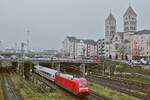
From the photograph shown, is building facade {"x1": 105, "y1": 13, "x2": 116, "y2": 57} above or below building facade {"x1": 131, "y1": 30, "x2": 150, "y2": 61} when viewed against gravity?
above

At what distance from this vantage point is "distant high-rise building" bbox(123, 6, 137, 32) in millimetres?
148712

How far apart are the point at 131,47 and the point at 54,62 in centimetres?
5060

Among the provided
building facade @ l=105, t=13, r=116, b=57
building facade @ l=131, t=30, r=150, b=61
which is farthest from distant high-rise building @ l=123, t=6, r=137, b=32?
building facade @ l=105, t=13, r=116, b=57

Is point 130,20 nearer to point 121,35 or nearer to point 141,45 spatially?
point 121,35

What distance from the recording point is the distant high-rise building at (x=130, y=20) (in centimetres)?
14871

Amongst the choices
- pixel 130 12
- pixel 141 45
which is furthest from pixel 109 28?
pixel 141 45

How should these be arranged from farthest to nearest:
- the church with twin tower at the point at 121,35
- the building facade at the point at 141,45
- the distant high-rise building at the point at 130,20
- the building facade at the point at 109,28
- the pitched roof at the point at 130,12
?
the building facade at the point at 109,28, the pitched roof at the point at 130,12, the church with twin tower at the point at 121,35, the distant high-rise building at the point at 130,20, the building facade at the point at 141,45

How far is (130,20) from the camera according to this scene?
494ft

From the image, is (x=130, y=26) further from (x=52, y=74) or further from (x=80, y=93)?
(x=80, y=93)

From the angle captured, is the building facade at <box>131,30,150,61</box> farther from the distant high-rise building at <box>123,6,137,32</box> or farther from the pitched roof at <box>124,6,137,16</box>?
the pitched roof at <box>124,6,137,16</box>

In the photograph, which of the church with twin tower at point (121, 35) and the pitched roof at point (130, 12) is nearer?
the church with twin tower at point (121, 35)

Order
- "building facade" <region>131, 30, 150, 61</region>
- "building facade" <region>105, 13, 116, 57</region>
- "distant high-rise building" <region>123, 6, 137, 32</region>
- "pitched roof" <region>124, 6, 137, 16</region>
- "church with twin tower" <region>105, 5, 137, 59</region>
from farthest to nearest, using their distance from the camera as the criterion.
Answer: "building facade" <region>105, 13, 116, 57</region>, "pitched roof" <region>124, 6, 137, 16</region>, "church with twin tower" <region>105, 5, 137, 59</region>, "distant high-rise building" <region>123, 6, 137, 32</region>, "building facade" <region>131, 30, 150, 61</region>

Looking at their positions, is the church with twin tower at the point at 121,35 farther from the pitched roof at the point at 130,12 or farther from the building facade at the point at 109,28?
the building facade at the point at 109,28

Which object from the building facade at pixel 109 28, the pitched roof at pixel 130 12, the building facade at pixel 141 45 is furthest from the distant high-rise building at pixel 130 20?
the building facade at pixel 109 28
